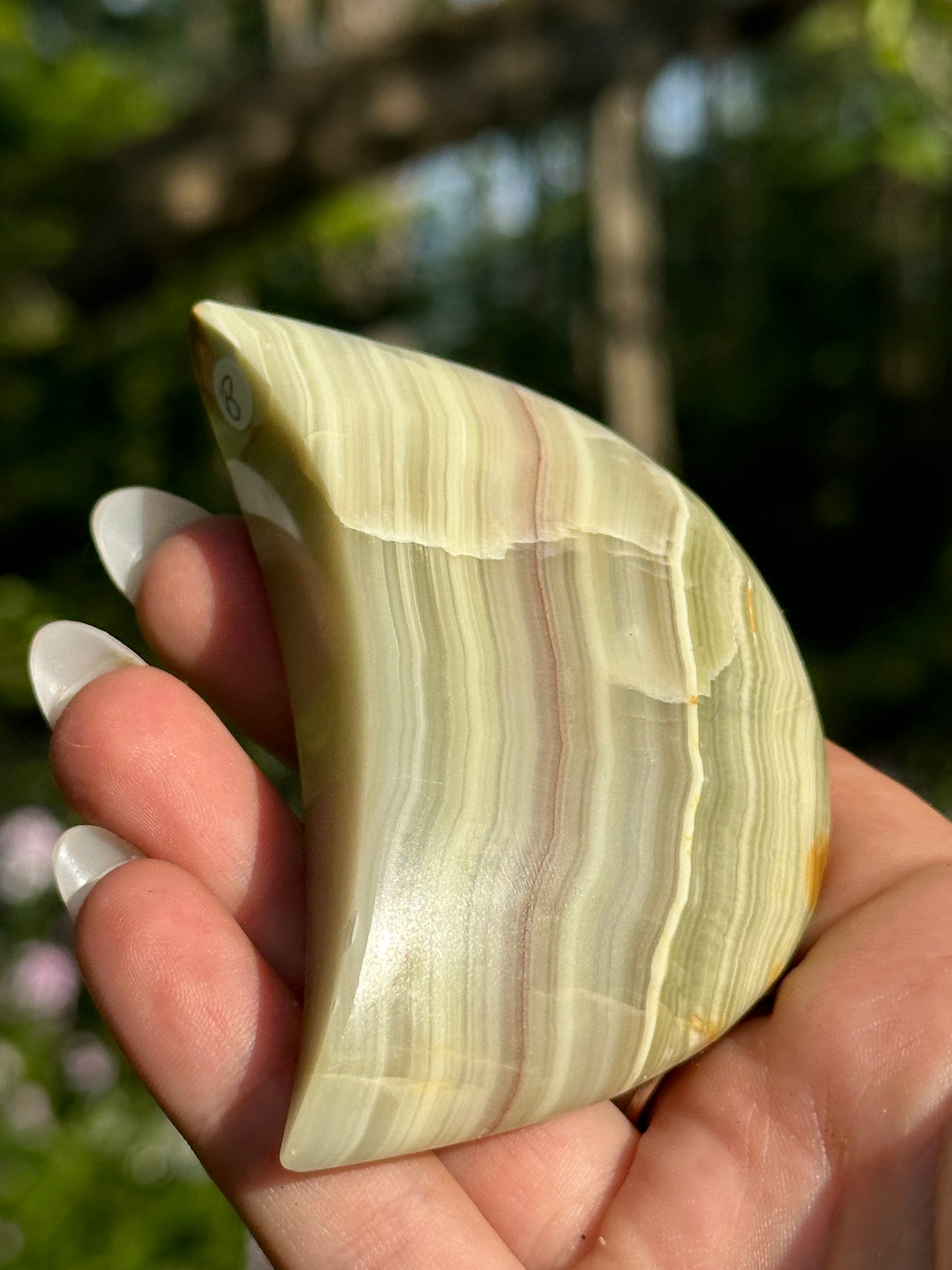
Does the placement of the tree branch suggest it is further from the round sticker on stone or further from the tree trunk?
the round sticker on stone

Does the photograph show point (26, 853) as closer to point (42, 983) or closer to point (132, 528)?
point (42, 983)

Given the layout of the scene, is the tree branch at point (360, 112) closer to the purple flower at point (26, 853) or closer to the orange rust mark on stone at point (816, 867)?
the purple flower at point (26, 853)

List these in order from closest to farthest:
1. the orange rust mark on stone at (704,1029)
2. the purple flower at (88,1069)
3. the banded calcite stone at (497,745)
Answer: the banded calcite stone at (497,745)
the orange rust mark on stone at (704,1029)
the purple flower at (88,1069)

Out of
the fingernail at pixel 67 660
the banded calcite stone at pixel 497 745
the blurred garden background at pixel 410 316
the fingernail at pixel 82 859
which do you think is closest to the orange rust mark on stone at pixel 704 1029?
the banded calcite stone at pixel 497 745

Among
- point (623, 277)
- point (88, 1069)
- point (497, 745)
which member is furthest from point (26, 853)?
point (623, 277)

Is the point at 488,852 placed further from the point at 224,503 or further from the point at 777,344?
the point at 777,344

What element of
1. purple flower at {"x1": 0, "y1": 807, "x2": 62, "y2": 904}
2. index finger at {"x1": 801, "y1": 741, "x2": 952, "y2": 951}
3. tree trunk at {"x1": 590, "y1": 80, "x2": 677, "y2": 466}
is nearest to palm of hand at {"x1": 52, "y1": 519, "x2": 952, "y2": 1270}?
index finger at {"x1": 801, "y1": 741, "x2": 952, "y2": 951}
